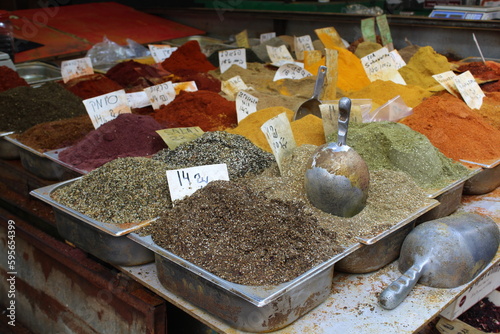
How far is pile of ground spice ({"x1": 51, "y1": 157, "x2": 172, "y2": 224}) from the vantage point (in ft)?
4.07

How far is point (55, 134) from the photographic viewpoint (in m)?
1.75

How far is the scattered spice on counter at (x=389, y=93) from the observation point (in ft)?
6.93

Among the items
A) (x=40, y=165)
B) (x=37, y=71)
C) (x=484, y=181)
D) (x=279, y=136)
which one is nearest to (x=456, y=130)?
(x=484, y=181)

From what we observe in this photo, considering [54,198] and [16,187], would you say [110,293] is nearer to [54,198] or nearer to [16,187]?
[54,198]

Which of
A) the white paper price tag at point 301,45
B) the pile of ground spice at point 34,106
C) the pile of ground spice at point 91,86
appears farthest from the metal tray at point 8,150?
the white paper price tag at point 301,45

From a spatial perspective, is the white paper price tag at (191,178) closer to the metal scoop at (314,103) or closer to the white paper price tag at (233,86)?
the metal scoop at (314,103)

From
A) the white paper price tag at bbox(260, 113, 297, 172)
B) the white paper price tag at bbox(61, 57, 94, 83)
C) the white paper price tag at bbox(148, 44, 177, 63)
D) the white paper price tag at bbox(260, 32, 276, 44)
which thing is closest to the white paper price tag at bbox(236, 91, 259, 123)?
the white paper price tag at bbox(260, 113, 297, 172)

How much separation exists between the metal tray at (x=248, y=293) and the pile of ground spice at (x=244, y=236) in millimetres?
18

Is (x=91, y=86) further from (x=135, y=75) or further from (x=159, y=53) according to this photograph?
(x=159, y=53)

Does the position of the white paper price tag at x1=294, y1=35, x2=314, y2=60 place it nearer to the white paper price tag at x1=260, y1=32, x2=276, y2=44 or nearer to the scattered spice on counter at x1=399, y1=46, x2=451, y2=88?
the white paper price tag at x1=260, y1=32, x2=276, y2=44

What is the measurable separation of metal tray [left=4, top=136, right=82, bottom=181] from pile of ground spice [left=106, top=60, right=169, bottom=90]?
0.77 meters

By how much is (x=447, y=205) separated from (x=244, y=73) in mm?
1520

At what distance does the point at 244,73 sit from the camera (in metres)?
2.70

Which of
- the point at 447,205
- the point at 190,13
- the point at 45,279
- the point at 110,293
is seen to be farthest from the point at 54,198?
the point at 190,13
